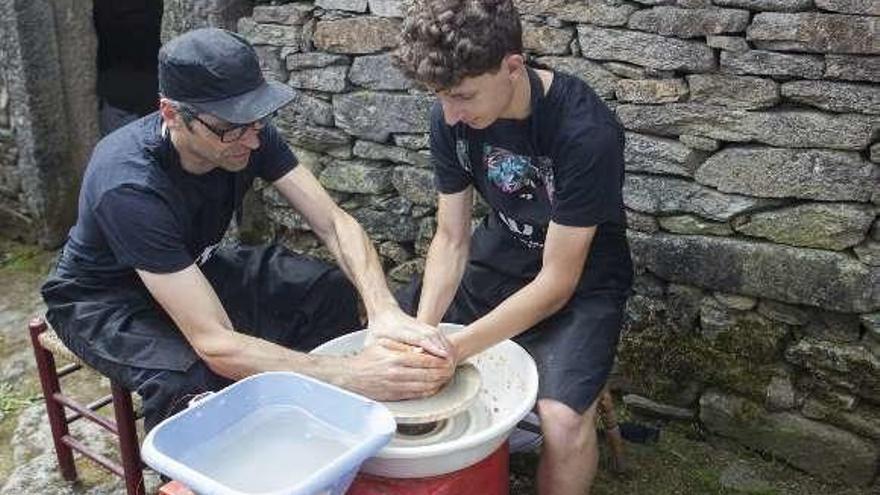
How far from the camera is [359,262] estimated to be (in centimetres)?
319

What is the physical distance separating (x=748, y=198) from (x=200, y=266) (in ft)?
6.25

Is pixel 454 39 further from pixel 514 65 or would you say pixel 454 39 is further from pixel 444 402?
pixel 444 402

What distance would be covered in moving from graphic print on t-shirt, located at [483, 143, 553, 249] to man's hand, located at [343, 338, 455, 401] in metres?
0.64

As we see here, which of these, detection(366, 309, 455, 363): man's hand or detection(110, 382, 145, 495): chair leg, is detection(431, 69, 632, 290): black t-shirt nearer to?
detection(366, 309, 455, 363): man's hand

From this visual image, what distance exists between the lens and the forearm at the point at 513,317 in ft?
8.88

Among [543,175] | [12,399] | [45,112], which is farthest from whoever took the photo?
[45,112]

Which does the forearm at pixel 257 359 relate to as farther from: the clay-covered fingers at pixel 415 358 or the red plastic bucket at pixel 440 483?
the red plastic bucket at pixel 440 483

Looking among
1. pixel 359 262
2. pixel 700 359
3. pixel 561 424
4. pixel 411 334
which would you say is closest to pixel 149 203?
pixel 359 262

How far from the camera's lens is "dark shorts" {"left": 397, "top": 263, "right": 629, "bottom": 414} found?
9.09 feet

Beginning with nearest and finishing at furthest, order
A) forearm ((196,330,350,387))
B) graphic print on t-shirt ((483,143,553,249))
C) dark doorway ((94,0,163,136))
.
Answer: forearm ((196,330,350,387))
graphic print on t-shirt ((483,143,553,249))
dark doorway ((94,0,163,136))

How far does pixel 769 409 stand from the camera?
3449 mm

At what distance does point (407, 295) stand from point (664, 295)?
98 cm

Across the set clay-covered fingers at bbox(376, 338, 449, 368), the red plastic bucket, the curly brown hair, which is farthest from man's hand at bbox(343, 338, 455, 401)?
the curly brown hair

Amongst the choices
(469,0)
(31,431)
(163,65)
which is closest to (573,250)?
(469,0)
